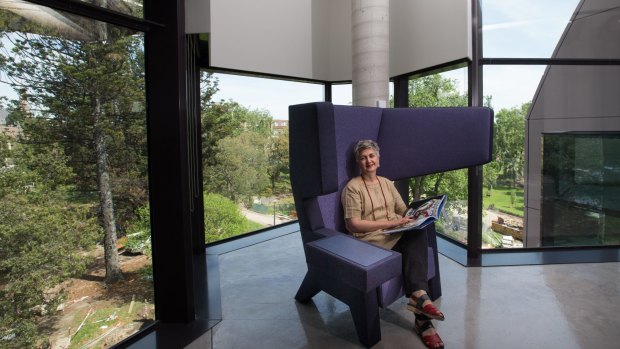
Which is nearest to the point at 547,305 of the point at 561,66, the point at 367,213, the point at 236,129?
the point at 367,213

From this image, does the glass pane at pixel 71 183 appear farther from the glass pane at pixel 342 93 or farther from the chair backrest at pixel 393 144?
the glass pane at pixel 342 93

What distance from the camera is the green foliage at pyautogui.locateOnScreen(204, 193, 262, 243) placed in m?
3.92

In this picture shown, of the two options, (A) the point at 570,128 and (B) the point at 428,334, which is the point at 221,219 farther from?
(A) the point at 570,128

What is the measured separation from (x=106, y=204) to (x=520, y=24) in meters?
3.52

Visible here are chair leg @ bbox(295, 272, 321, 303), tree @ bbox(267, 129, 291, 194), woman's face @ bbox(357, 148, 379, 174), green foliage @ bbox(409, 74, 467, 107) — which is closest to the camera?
woman's face @ bbox(357, 148, 379, 174)

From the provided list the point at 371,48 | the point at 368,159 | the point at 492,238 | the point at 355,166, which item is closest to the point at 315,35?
the point at 371,48

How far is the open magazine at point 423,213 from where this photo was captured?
2.08 metres

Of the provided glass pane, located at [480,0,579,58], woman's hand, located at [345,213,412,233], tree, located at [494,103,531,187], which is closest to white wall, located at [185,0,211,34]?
woman's hand, located at [345,213,412,233]

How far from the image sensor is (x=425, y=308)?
78.4 inches

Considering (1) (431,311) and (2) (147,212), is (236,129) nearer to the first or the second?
(2) (147,212)

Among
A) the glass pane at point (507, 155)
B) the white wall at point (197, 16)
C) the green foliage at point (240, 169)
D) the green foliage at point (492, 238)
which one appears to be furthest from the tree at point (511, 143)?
the white wall at point (197, 16)

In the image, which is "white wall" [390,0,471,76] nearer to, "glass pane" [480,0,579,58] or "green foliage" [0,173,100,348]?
"glass pane" [480,0,579,58]

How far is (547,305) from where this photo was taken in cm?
250

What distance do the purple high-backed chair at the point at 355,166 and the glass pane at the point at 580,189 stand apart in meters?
1.52
